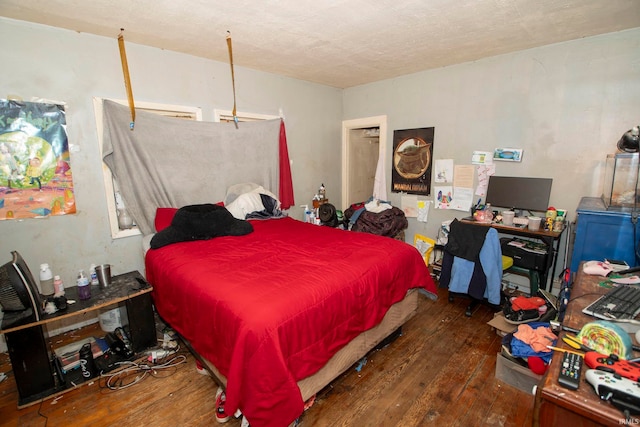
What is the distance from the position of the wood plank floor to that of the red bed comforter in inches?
13.4

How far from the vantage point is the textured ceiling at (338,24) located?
2.05m

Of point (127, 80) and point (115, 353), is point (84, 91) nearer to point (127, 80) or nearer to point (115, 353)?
point (127, 80)

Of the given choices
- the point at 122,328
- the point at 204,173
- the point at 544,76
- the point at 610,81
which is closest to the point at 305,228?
the point at 204,173

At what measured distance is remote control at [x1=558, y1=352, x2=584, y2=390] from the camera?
872 mm

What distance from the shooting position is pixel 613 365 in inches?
35.6

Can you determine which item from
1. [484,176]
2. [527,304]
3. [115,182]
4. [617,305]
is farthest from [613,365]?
[115,182]

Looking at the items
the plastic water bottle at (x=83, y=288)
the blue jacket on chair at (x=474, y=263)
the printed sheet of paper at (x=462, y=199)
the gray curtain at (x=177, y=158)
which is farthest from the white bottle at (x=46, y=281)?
the printed sheet of paper at (x=462, y=199)

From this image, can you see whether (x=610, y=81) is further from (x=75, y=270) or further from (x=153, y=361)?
(x=75, y=270)

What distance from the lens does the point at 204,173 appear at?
10.6 feet

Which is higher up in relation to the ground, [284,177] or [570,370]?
[284,177]

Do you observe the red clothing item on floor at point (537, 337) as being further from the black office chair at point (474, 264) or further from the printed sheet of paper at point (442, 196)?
the printed sheet of paper at point (442, 196)

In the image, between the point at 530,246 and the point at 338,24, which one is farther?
the point at 530,246

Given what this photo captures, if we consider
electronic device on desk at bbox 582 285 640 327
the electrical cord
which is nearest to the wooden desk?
A: electronic device on desk at bbox 582 285 640 327

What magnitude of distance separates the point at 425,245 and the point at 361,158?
1965mm
